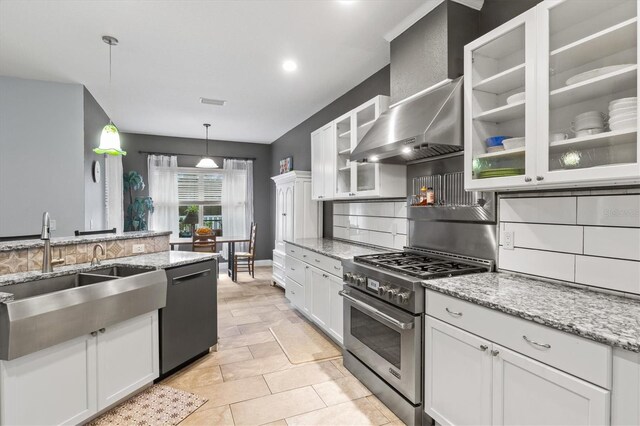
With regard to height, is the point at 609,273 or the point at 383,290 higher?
the point at 609,273

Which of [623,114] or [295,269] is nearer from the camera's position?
[623,114]

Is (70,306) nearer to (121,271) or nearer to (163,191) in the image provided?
(121,271)

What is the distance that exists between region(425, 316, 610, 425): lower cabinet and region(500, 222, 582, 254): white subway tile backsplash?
75 centimetres

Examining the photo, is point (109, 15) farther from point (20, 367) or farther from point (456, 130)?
point (456, 130)

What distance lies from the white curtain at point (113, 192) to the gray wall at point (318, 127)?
2.99 m

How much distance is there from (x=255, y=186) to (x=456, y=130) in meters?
6.01

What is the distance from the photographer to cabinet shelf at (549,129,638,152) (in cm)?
139

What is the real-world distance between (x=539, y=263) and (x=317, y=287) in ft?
6.83

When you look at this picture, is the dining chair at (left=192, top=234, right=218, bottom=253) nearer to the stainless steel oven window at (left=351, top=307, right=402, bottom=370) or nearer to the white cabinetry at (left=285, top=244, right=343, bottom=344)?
the white cabinetry at (left=285, top=244, right=343, bottom=344)

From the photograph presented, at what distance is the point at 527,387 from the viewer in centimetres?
144

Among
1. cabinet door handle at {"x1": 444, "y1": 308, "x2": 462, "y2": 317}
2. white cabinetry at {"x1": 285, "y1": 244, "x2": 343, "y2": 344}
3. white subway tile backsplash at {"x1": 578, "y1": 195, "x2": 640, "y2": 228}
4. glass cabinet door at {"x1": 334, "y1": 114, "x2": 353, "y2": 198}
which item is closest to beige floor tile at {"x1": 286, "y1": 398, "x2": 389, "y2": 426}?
white cabinetry at {"x1": 285, "y1": 244, "x2": 343, "y2": 344}

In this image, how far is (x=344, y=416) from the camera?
7.09ft

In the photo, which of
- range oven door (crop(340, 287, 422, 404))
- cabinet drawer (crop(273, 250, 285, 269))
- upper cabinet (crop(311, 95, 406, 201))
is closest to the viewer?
range oven door (crop(340, 287, 422, 404))

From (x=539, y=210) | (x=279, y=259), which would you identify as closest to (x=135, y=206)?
(x=279, y=259)
